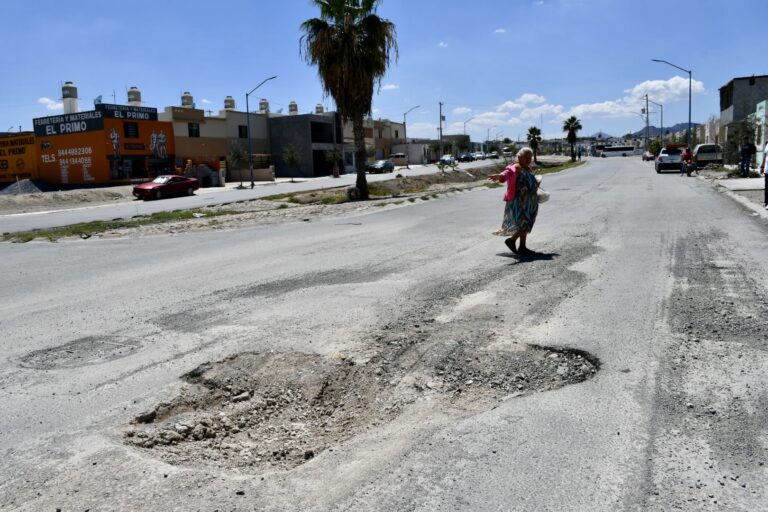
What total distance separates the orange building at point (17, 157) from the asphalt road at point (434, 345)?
51.3 metres

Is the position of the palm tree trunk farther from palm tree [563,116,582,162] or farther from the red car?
palm tree [563,116,582,162]

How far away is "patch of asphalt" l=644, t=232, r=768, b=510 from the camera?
295 cm

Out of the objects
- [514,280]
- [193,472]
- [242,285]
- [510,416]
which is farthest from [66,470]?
[514,280]

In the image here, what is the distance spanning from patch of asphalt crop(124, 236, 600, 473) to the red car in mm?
35553

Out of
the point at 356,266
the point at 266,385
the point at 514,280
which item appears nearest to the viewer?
the point at 266,385

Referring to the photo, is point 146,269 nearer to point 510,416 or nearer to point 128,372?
point 128,372

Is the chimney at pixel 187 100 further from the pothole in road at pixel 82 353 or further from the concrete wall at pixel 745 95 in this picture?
the pothole in road at pixel 82 353

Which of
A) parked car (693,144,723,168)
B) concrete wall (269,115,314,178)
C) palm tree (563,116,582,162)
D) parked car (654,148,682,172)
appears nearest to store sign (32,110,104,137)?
concrete wall (269,115,314,178)

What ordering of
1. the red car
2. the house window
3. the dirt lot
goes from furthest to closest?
1. the house window
2. the red car
3. the dirt lot

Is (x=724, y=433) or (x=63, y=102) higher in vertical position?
(x=63, y=102)

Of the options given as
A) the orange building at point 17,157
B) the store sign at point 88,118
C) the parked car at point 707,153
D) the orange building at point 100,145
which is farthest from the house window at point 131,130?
the parked car at point 707,153

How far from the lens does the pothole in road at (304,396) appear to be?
3.62 metres

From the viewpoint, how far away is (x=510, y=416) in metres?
3.81

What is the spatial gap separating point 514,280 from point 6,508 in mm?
5819
